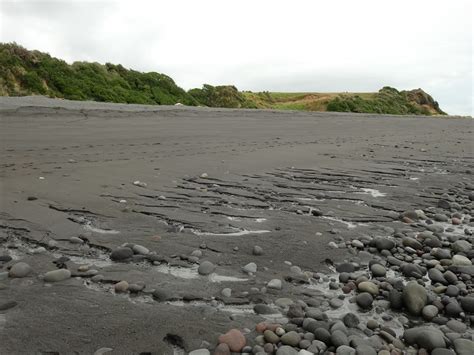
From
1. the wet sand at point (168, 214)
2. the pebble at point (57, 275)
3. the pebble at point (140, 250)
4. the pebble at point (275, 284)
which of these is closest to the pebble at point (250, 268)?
the wet sand at point (168, 214)

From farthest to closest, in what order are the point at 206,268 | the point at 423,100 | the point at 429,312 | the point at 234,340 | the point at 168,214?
the point at 423,100 → the point at 168,214 → the point at 206,268 → the point at 429,312 → the point at 234,340

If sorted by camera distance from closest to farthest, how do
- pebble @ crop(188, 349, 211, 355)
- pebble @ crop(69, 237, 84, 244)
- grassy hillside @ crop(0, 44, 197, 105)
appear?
pebble @ crop(188, 349, 211, 355), pebble @ crop(69, 237, 84, 244), grassy hillside @ crop(0, 44, 197, 105)

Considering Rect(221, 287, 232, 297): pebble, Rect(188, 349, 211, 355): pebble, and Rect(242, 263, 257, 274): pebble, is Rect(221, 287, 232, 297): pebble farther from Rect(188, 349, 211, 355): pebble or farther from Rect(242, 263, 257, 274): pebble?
Rect(188, 349, 211, 355): pebble

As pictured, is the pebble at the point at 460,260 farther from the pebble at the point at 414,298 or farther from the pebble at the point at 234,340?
the pebble at the point at 234,340

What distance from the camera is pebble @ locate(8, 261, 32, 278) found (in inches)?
107

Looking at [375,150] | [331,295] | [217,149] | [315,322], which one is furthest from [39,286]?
[375,150]

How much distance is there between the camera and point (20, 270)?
8.95ft

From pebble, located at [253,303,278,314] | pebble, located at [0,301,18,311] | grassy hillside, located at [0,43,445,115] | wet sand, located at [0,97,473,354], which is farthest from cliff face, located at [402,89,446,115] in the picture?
pebble, located at [0,301,18,311]

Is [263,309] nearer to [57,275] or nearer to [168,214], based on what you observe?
[57,275]

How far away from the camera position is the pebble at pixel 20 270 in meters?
2.71

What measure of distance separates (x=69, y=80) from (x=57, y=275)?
820 inches

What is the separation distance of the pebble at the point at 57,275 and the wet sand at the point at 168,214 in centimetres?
5

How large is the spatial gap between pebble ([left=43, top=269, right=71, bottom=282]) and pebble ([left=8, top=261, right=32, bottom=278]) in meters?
0.15

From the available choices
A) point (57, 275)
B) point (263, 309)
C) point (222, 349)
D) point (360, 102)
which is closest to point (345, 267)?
point (263, 309)
